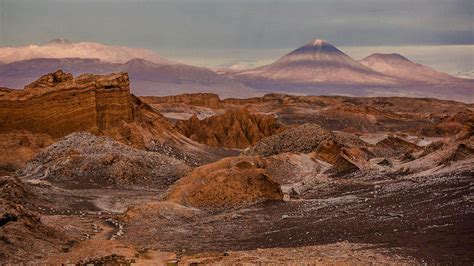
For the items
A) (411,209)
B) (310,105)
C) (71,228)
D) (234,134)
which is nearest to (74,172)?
(71,228)

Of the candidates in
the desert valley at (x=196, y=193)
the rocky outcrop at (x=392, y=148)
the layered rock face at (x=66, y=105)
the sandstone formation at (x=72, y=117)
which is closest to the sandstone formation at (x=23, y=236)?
the desert valley at (x=196, y=193)

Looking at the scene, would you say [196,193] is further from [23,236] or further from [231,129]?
[231,129]

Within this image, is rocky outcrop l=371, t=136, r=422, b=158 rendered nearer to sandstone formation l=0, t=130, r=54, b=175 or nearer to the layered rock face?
the layered rock face

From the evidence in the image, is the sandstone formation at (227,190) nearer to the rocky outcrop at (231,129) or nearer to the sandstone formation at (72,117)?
the sandstone formation at (72,117)

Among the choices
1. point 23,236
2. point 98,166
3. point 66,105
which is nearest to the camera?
point 23,236

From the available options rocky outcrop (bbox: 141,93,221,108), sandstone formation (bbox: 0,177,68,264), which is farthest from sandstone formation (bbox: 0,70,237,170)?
rocky outcrop (bbox: 141,93,221,108)

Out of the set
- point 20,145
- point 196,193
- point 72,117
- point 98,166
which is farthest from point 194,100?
point 196,193

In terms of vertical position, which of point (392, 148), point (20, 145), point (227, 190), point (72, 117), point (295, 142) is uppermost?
point (72, 117)
